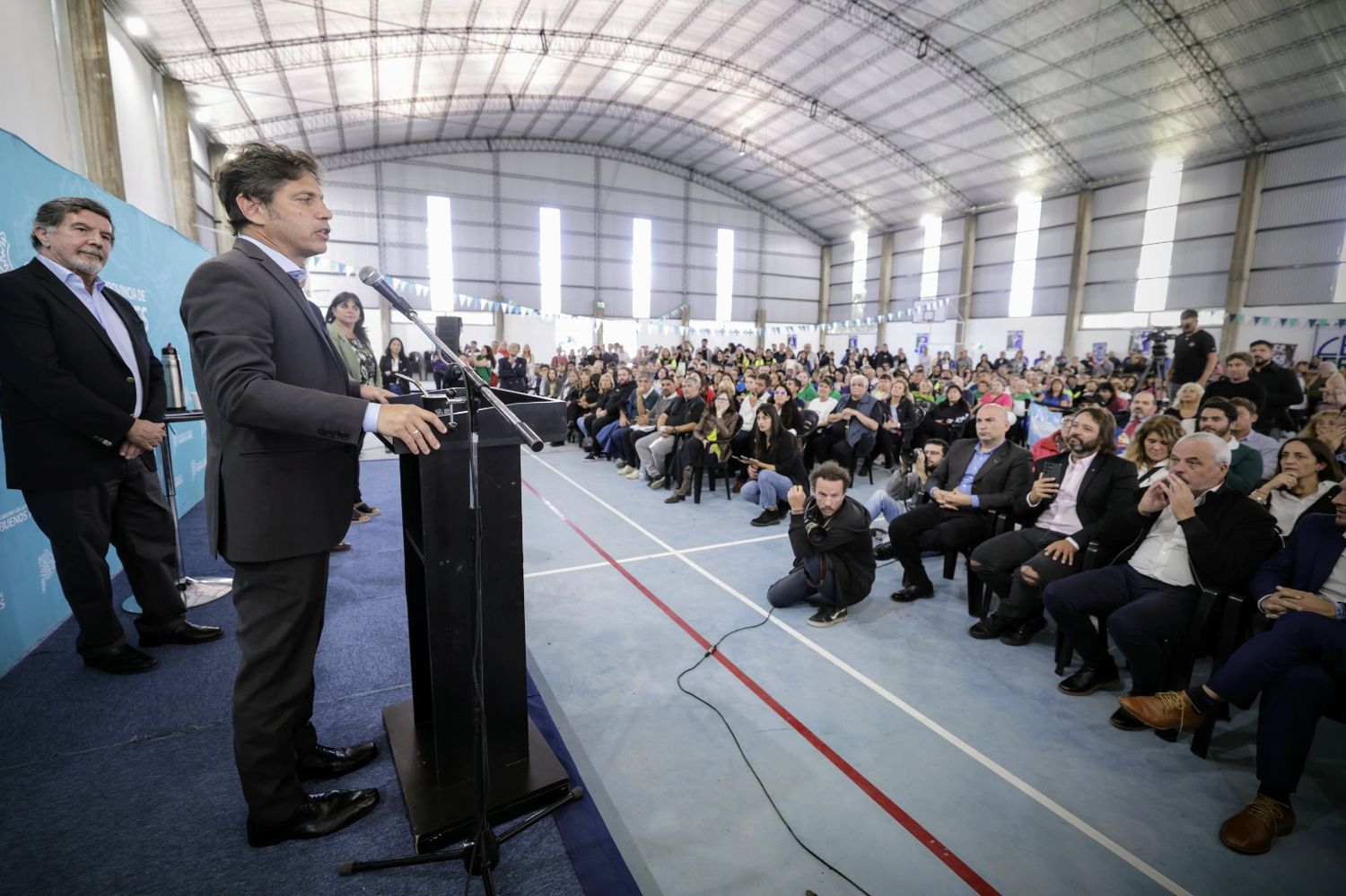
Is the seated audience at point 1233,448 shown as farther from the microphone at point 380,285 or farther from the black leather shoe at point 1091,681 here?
the microphone at point 380,285

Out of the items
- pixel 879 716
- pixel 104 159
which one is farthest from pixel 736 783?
pixel 104 159

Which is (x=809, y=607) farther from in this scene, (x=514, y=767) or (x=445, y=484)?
(x=445, y=484)

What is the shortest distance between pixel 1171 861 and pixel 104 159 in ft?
30.3

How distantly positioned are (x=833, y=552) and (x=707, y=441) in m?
2.63

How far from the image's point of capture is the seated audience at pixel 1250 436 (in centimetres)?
360

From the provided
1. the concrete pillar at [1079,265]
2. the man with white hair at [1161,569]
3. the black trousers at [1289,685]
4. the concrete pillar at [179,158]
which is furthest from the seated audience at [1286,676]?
the concrete pillar at [1079,265]

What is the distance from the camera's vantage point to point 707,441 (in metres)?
5.68

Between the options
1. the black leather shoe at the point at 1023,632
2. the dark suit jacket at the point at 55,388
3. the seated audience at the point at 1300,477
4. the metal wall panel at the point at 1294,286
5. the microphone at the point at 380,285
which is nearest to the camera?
the microphone at the point at 380,285

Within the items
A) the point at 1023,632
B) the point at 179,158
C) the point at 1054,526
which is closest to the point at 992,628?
the point at 1023,632

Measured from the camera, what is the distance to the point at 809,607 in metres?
3.36

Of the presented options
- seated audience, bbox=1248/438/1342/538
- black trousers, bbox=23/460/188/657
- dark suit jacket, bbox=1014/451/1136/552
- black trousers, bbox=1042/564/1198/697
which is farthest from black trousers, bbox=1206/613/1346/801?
black trousers, bbox=23/460/188/657

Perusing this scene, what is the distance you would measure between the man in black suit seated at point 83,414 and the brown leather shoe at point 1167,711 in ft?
12.9

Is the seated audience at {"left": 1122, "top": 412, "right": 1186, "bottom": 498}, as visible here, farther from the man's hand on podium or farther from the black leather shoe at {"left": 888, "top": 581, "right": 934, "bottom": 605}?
the man's hand on podium

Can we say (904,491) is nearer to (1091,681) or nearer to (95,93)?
(1091,681)
